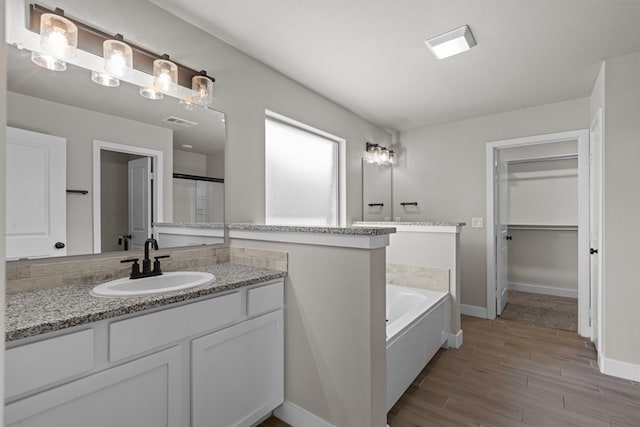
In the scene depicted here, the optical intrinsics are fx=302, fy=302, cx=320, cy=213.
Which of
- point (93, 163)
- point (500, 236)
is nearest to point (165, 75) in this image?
point (93, 163)

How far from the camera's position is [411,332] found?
2.03 metres

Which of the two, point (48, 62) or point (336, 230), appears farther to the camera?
point (336, 230)

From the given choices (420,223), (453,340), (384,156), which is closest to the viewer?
(453,340)

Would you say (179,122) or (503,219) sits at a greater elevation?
(179,122)

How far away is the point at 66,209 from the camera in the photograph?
1.48 meters

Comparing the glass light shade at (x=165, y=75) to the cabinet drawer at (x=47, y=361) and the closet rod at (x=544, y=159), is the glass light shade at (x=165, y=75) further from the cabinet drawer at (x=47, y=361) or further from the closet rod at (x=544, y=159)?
the closet rod at (x=544, y=159)

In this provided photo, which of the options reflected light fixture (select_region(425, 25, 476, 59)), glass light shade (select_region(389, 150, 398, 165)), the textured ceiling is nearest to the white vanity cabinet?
the textured ceiling

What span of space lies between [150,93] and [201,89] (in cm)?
30

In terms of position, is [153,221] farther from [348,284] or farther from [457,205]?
[457,205]

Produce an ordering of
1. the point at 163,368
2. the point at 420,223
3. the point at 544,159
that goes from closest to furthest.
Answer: the point at 163,368
the point at 420,223
the point at 544,159

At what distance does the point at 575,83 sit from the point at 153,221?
3643 mm

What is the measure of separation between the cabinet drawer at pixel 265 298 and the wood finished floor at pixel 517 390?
97cm

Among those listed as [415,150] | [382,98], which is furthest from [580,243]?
[382,98]

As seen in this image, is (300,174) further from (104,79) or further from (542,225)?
(542,225)
